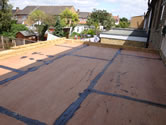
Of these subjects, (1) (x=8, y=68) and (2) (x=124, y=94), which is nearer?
(2) (x=124, y=94)

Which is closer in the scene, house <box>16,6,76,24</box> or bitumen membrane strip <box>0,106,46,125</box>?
bitumen membrane strip <box>0,106,46,125</box>

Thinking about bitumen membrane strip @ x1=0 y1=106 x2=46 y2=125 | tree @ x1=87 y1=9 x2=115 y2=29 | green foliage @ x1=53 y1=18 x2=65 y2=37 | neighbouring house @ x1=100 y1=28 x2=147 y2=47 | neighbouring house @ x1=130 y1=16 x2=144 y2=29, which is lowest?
bitumen membrane strip @ x1=0 y1=106 x2=46 y2=125

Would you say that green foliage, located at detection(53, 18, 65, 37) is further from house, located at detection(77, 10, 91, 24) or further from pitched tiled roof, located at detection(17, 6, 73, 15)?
house, located at detection(77, 10, 91, 24)

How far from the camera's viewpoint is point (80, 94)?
1.71 meters

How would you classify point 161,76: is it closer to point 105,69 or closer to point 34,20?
point 105,69

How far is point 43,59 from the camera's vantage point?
10.1 ft

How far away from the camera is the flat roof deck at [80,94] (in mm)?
1278

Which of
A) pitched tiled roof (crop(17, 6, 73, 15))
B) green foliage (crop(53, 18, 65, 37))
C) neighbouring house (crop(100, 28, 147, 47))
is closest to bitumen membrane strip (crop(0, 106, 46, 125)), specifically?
neighbouring house (crop(100, 28, 147, 47))

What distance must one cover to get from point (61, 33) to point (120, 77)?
20439 mm

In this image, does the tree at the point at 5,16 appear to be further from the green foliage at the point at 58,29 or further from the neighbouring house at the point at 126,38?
the neighbouring house at the point at 126,38

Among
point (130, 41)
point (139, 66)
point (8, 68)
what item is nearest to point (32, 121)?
point (8, 68)

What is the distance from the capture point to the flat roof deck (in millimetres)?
1278

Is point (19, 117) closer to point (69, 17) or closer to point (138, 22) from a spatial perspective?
point (138, 22)

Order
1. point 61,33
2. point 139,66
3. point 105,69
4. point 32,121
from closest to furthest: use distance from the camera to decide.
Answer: point 32,121 → point 105,69 → point 139,66 → point 61,33
